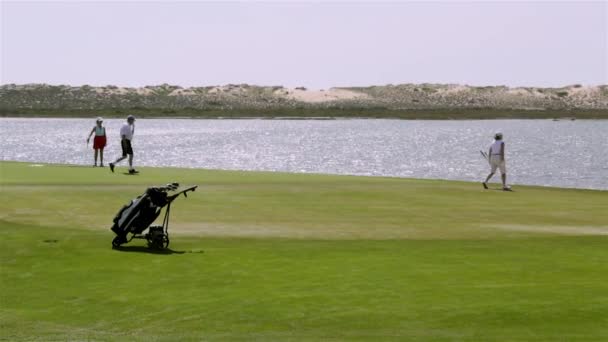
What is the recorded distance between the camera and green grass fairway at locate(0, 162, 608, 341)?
546 inches

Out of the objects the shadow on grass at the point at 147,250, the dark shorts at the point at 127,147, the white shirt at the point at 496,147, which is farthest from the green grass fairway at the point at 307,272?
the dark shorts at the point at 127,147

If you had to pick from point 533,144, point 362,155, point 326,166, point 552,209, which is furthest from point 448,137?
point 552,209

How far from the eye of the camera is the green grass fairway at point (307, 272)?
45.5 feet

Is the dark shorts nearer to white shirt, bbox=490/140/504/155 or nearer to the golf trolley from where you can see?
white shirt, bbox=490/140/504/155

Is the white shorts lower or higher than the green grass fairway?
higher

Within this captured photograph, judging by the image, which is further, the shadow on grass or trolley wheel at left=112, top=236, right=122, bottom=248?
trolley wheel at left=112, top=236, right=122, bottom=248

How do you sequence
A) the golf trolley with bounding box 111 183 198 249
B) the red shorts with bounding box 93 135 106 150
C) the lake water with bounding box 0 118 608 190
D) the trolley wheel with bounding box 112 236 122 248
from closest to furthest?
the golf trolley with bounding box 111 183 198 249 < the trolley wheel with bounding box 112 236 122 248 < the red shorts with bounding box 93 135 106 150 < the lake water with bounding box 0 118 608 190

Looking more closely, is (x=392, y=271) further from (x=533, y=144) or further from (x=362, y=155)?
(x=533, y=144)

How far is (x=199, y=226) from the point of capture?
2308 centimetres

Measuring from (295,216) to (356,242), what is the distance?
4.57 meters

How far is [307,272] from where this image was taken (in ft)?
56.5

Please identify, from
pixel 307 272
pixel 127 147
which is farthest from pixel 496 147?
pixel 307 272

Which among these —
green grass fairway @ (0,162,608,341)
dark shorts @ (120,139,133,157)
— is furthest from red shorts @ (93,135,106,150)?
green grass fairway @ (0,162,608,341)

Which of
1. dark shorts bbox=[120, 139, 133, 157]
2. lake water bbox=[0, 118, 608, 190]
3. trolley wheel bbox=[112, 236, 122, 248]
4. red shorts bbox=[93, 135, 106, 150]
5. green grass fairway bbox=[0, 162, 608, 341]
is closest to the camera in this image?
green grass fairway bbox=[0, 162, 608, 341]
